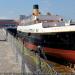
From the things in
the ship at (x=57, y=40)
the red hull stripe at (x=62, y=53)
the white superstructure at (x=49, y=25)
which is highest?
the white superstructure at (x=49, y=25)

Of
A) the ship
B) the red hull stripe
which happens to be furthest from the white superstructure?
the red hull stripe

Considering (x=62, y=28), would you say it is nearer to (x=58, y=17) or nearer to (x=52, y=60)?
Result: (x=52, y=60)

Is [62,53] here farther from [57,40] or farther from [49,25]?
[49,25]

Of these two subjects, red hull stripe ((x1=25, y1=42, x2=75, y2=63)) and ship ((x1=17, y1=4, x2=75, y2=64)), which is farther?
ship ((x1=17, y1=4, x2=75, y2=64))

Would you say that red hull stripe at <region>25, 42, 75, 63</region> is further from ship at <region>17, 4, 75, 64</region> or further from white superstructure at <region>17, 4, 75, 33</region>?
white superstructure at <region>17, 4, 75, 33</region>

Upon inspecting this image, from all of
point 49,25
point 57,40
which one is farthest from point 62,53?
point 49,25

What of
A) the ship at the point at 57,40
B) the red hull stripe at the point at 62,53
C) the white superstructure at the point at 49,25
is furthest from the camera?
the white superstructure at the point at 49,25

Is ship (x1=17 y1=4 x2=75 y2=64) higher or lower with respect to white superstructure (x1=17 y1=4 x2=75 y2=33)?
lower

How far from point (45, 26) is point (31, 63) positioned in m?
19.0

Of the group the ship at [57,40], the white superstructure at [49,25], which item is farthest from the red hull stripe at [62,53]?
the white superstructure at [49,25]

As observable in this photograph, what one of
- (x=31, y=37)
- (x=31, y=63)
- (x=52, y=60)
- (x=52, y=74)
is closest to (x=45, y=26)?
(x=31, y=37)

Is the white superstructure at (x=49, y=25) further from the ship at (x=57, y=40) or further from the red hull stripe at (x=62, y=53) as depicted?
the red hull stripe at (x=62, y=53)

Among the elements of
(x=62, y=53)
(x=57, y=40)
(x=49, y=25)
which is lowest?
(x=62, y=53)

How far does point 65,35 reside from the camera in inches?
1012
